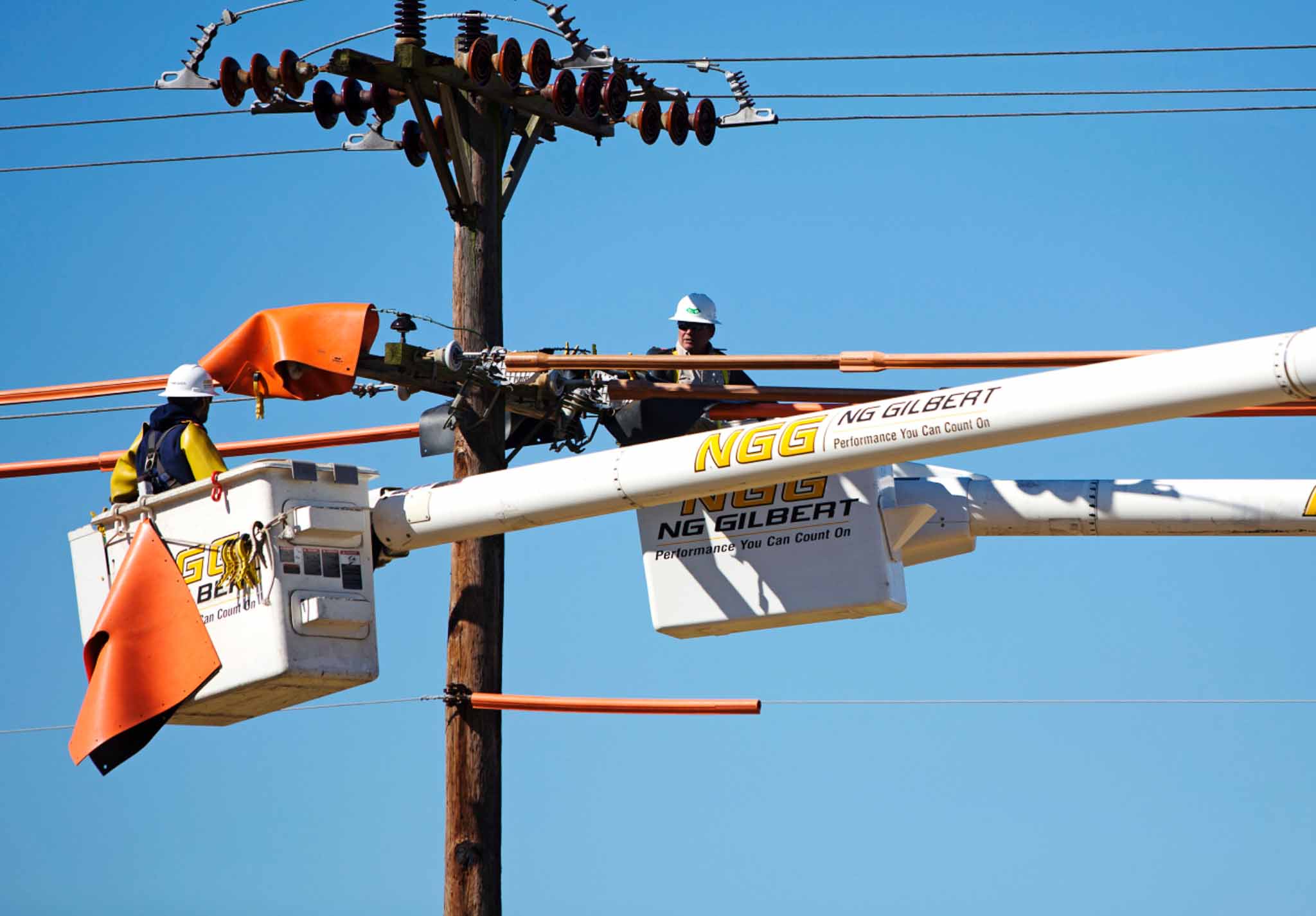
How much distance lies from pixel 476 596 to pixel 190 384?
1858mm

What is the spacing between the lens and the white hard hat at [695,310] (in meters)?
13.2

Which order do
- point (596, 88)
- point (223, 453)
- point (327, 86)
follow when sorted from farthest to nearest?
point (223, 453) → point (327, 86) → point (596, 88)

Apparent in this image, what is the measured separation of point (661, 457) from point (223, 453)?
4.60 meters

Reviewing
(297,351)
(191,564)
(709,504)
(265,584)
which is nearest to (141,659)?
(191,564)

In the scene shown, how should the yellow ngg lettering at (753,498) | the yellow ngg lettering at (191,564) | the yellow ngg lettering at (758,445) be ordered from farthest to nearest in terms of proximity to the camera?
the yellow ngg lettering at (753,498) → the yellow ngg lettering at (191,564) → the yellow ngg lettering at (758,445)

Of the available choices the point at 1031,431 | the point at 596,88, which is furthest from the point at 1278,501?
the point at 596,88

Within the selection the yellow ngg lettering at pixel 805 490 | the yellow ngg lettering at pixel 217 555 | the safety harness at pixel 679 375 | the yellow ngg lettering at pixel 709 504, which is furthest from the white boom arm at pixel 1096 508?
the yellow ngg lettering at pixel 217 555

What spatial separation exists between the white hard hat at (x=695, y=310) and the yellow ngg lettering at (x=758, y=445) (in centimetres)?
257

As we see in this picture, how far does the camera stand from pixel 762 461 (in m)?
10.6

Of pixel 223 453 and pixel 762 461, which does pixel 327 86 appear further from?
→ pixel 762 461

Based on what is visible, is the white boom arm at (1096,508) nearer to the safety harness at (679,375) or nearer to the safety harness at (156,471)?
the safety harness at (679,375)

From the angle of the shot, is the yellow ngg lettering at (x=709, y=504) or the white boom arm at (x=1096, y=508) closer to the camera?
the white boom arm at (x=1096, y=508)

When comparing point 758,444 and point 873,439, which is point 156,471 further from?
point 873,439

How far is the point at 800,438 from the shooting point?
10.5 m
